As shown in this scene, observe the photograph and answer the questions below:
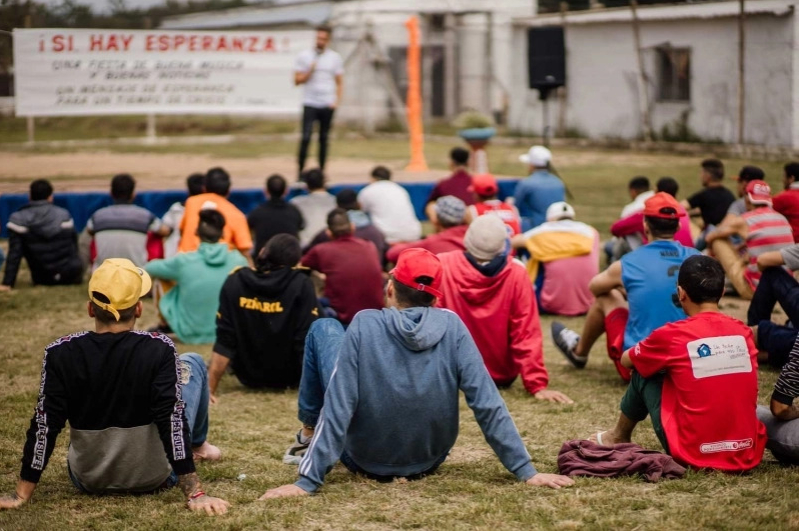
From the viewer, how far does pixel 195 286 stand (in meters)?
7.11

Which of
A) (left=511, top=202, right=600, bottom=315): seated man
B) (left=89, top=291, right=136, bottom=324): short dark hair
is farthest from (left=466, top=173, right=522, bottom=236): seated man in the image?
(left=89, top=291, right=136, bottom=324): short dark hair

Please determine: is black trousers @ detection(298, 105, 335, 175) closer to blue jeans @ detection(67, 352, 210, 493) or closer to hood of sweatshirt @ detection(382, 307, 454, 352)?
blue jeans @ detection(67, 352, 210, 493)

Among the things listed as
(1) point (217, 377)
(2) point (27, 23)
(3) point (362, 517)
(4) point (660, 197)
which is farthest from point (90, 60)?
(3) point (362, 517)

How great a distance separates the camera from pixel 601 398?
5.86 meters

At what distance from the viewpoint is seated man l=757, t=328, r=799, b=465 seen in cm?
411

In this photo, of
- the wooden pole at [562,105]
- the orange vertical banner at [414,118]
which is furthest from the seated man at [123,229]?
the wooden pole at [562,105]

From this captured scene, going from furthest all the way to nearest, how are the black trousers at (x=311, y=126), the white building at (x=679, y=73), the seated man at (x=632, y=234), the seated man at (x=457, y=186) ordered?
the white building at (x=679, y=73) → the black trousers at (x=311, y=126) → the seated man at (x=457, y=186) → the seated man at (x=632, y=234)

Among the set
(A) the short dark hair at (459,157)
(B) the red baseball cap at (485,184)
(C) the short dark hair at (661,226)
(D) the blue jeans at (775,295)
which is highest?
(A) the short dark hair at (459,157)

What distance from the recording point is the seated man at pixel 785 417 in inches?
162

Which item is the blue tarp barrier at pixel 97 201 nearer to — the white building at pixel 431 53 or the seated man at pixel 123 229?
the seated man at pixel 123 229

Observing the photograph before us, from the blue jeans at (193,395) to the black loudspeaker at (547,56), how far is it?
373 inches

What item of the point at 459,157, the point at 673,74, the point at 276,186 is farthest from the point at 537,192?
the point at 673,74

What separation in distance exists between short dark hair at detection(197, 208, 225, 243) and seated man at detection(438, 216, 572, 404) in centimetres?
193

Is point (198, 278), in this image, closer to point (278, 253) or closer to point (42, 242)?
point (278, 253)
